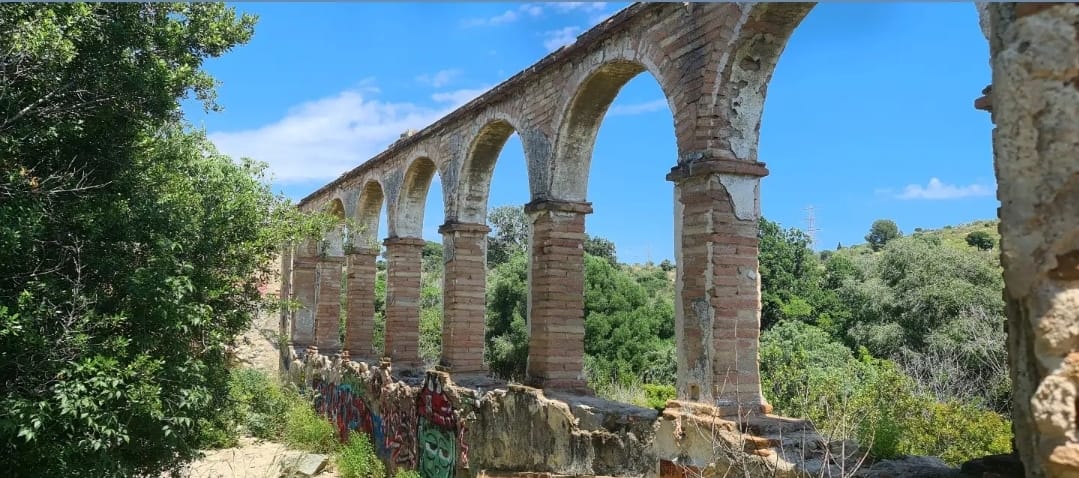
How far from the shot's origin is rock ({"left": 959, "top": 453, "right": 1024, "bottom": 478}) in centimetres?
357

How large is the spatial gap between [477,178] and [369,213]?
6135 mm

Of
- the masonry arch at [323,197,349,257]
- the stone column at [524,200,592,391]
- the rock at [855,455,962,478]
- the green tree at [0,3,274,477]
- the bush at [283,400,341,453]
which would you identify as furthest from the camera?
the masonry arch at [323,197,349,257]

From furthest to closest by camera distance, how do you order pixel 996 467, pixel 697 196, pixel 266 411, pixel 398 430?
pixel 266 411, pixel 398 430, pixel 697 196, pixel 996 467

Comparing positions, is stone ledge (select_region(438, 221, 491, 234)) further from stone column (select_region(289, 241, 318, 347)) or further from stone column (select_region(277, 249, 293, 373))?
stone column (select_region(277, 249, 293, 373))

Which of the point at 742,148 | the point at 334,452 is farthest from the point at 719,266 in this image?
the point at 334,452

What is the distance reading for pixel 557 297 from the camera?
8.38 m

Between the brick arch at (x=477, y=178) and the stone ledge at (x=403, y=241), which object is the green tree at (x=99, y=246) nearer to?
the brick arch at (x=477, y=178)

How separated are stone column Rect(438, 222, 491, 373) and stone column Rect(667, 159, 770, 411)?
4.75 m

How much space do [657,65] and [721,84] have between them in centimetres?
93

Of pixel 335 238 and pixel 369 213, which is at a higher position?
pixel 369 213

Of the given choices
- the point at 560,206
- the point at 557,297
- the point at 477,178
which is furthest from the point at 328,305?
the point at 560,206

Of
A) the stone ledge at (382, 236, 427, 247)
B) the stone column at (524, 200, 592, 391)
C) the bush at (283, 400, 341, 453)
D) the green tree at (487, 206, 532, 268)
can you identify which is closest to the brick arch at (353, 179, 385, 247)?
the stone ledge at (382, 236, 427, 247)

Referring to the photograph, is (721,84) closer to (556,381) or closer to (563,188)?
(563,188)

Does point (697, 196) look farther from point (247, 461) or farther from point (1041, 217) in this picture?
point (247, 461)
